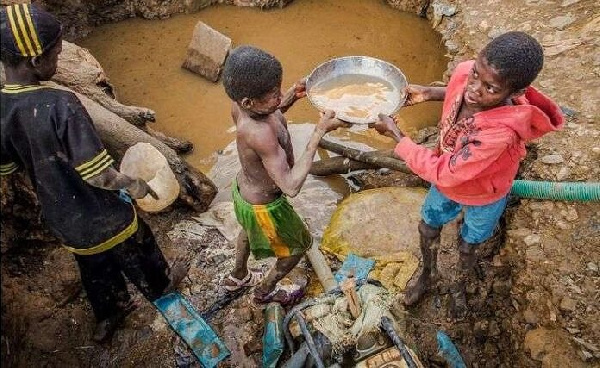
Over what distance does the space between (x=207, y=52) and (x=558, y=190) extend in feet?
12.2

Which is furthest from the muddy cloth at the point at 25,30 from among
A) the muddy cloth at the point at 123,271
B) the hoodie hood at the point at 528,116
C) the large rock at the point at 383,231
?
the large rock at the point at 383,231

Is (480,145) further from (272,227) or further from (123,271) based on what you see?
(123,271)

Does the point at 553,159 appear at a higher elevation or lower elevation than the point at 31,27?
lower

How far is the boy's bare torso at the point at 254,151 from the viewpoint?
2.40 m

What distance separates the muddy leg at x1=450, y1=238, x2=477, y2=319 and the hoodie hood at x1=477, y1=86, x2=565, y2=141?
2.59 ft

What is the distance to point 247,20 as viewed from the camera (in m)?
5.91

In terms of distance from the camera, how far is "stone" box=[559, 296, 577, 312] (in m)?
2.73

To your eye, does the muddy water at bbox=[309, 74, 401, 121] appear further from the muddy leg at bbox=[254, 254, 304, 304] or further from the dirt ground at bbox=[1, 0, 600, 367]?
the dirt ground at bbox=[1, 0, 600, 367]

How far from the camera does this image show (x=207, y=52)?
5.18 metres

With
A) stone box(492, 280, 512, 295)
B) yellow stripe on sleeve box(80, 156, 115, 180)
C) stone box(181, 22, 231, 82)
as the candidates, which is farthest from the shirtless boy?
stone box(181, 22, 231, 82)

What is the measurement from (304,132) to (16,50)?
9.80 ft

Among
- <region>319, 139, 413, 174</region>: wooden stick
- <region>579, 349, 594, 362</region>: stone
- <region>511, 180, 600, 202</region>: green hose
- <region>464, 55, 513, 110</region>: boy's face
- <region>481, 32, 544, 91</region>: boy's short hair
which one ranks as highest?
<region>481, 32, 544, 91</region>: boy's short hair

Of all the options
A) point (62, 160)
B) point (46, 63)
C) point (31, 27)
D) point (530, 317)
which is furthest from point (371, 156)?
point (31, 27)

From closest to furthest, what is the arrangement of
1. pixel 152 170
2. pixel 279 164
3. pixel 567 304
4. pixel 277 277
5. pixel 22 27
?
pixel 22 27, pixel 279 164, pixel 567 304, pixel 277 277, pixel 152 170
